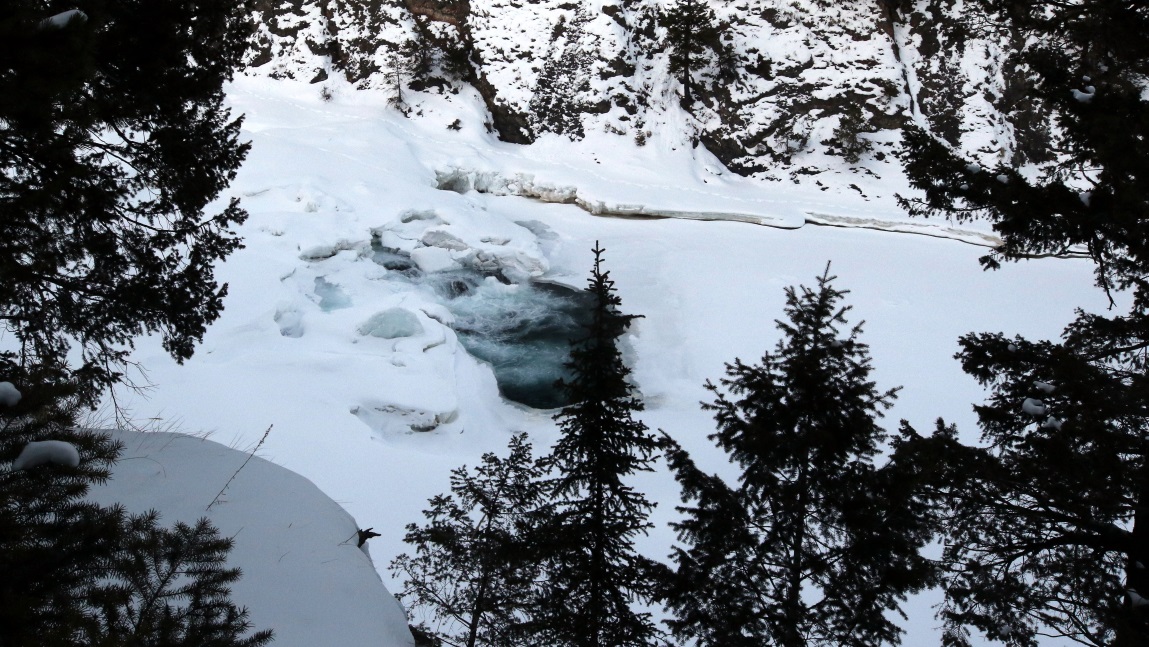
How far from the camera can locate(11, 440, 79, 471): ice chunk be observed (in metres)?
2.46

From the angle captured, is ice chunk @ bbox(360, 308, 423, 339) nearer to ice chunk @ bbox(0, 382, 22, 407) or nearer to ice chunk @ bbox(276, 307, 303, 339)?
ice chunk @ bbox(276, 307, 303, 339)

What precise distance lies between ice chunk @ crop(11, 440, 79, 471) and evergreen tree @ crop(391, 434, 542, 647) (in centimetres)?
360

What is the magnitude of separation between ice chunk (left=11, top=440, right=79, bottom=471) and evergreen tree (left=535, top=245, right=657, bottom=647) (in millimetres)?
3912

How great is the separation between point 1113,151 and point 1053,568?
2723 mm

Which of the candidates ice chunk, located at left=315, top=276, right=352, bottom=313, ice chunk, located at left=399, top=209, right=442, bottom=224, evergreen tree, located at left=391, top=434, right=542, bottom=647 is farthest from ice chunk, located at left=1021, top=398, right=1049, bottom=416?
ice chunk, located at left=399, top=209, right=442, bottom=224

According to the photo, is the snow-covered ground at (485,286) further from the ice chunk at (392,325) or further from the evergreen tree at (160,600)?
the evergreen tree at (160,600)

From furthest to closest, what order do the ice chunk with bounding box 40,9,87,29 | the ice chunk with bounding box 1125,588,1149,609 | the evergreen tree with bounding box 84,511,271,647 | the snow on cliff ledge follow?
1. the snow on cliff ledge
2. the ice chunk with bounding box 1125,588,1149,609
3. the ice chunk with bounding box 40,9,87,29
4. the evergreen tree with bounding box 84,511,271,647

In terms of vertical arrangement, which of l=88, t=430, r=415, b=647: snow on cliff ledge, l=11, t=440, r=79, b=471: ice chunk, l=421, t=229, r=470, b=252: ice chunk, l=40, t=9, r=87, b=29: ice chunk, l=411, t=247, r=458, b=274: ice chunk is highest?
l=40, t=9, r=87, b=29: ice chunk

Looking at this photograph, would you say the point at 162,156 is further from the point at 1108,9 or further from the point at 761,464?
the point at 1108,9

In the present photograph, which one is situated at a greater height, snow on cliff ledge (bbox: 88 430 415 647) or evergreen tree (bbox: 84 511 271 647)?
evergreen tree (bbox: 84 511 271 647)

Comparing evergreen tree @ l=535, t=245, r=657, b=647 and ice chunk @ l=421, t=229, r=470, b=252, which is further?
ice chunk @ l=421, t=229, r=470, b=252

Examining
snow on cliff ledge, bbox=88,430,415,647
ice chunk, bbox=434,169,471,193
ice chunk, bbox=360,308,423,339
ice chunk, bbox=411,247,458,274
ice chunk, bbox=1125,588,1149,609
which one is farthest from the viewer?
ice chunk, bbox=434,169,471,193

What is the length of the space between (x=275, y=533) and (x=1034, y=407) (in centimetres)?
565

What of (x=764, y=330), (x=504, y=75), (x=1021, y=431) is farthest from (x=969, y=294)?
(x=504, y=75)
